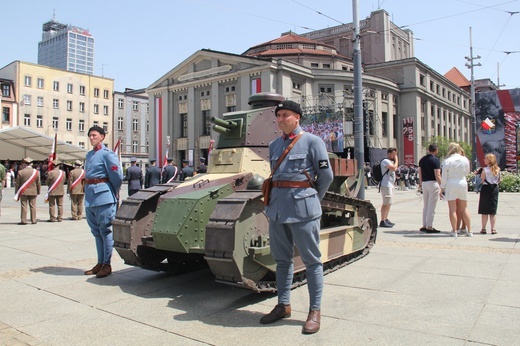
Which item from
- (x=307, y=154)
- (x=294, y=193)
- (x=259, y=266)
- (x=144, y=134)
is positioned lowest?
(x=259, y=266)

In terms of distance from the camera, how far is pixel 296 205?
4.00m

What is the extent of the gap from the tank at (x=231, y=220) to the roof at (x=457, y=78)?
269 feet

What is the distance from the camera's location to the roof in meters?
80.6

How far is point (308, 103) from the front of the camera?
40.9 meters

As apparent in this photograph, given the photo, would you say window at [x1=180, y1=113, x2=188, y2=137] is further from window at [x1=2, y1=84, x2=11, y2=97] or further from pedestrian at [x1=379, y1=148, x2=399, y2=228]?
pedestrian at [x1=379, y1=148, x2=399, y2=228]

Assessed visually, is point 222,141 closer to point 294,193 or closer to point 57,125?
point 294,193

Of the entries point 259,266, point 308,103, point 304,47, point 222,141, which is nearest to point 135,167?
point 222,141

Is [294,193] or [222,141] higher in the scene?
[222,141]

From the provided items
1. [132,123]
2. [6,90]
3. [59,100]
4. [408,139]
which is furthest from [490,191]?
[132,123]

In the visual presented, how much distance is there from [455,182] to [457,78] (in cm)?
8159

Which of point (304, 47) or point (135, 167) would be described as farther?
point (304, 47)

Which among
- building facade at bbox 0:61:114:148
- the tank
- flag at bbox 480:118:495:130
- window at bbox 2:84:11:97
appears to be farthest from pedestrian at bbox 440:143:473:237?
window at bbox 2:84:11:97

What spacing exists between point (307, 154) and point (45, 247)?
6493 millimetres

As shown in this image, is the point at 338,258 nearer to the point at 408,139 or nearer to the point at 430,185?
the point at 430,185
